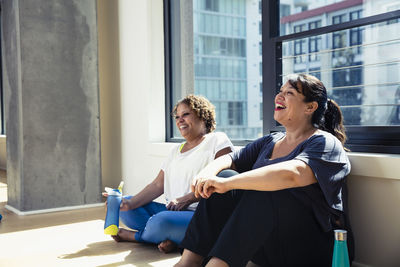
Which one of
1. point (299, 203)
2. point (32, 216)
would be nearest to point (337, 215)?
point (299, 203)

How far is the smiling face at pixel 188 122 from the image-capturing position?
101 inches

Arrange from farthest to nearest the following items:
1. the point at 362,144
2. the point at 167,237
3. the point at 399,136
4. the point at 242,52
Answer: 1. the point at 242,52
2. the point at 167,237
3. the point at 362,144
4. the point at 399,136

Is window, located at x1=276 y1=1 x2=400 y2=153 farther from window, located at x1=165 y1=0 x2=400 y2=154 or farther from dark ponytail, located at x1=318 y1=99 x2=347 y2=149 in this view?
dark ponytail, located at x1=318 y1=99 x2=347 y2=149

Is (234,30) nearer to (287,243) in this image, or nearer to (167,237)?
(167,237)

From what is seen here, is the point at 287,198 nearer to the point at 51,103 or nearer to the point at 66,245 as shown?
the point at 66,245

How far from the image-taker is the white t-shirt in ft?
8.16

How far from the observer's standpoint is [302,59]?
2.69 meters

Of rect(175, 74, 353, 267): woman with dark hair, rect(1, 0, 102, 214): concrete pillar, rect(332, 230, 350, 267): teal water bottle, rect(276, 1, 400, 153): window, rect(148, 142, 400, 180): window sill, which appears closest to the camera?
rect(332, 230, 350, 267): teal water bottle

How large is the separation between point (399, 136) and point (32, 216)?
265 centimetres

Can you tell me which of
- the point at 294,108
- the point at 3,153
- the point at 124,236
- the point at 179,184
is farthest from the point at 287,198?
the point at 3,153

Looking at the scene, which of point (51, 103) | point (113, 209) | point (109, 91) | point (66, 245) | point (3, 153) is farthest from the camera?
point (3, 153)

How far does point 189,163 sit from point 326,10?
3.69ft

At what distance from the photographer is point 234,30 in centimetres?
384

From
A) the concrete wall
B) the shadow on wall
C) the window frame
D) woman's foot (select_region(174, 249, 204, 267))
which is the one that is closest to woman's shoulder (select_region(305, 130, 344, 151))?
the window frame
